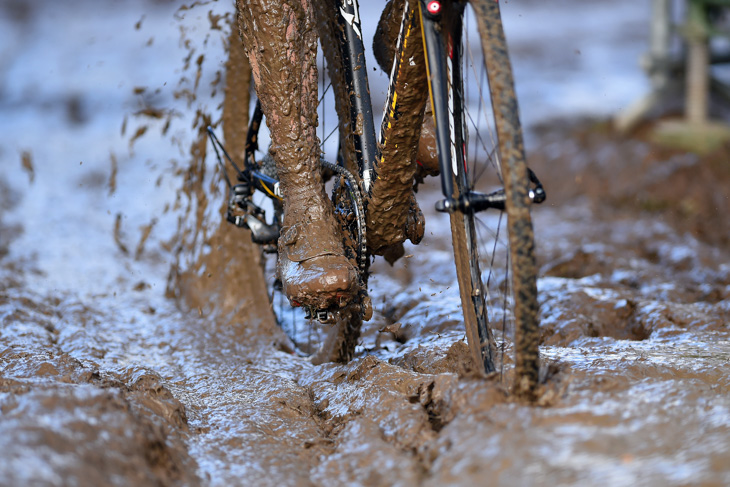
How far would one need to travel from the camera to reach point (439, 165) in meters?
1.72

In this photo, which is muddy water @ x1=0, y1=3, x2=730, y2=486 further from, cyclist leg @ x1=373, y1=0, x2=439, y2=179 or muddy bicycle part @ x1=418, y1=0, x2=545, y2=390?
cyclist leg @ x1=373, y1=0, x2=439, y2=179

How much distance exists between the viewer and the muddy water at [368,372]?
130cm

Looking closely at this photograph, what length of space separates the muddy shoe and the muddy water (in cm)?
27

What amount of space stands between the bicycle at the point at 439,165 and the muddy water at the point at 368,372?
18cm

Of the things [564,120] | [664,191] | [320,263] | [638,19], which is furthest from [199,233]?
[638,19]

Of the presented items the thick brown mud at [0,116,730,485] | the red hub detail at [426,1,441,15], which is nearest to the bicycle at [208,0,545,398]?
the red hub detail at [426,1,441,15]

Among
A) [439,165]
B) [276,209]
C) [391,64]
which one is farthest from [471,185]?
[276,209]

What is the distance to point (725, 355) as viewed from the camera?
207cm

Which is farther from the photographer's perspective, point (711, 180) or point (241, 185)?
point (711, 180)

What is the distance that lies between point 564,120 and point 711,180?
329 cm

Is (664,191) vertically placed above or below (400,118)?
below

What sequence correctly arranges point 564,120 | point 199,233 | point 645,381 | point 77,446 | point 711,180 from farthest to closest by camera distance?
point 564,120 < point 711,180 < point 199,233 < point 645,381 < point 77,446

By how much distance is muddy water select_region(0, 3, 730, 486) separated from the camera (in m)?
1.30

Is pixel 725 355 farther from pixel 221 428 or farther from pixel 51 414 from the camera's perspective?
pixel 51 414
